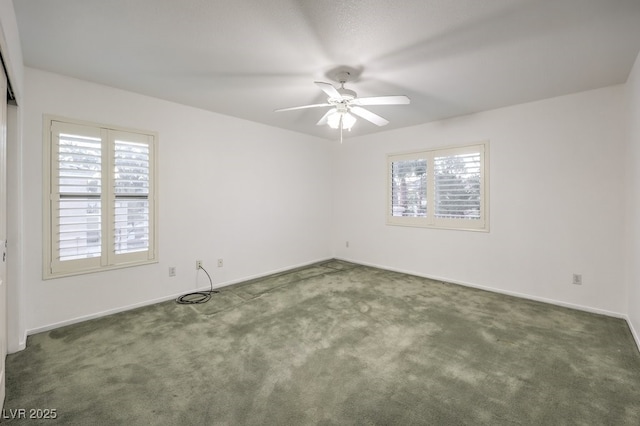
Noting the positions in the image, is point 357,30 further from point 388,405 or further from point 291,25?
point 388,405

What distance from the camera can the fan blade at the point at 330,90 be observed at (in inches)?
90.7

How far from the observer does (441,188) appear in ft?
14.5

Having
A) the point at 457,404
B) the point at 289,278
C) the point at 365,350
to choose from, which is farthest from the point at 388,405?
the point at 289,278

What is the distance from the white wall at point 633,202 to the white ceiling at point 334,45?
276 millimetres

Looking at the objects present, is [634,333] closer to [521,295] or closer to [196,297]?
[521,295]

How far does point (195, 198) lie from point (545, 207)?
14.8 feet

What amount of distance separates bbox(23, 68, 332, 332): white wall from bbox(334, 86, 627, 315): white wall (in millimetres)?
1968

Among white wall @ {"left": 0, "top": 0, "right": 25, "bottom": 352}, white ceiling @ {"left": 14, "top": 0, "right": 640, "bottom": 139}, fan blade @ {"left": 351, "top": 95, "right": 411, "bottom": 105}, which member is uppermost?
white ceiling @ {"left": 14, "top": 0, "right": 640, "bottom": 139}

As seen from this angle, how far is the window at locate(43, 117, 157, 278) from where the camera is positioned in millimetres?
2807

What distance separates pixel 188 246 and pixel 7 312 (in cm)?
174

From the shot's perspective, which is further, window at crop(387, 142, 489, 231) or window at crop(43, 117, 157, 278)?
window at crop(387, 142, 489, 231)

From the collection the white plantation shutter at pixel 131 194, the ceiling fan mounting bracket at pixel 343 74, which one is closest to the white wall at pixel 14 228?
the white plantation shutter at pixel 131 194

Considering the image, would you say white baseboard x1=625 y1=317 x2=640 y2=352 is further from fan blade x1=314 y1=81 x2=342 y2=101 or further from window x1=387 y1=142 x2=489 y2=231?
fan blade x1=314 y1=81 x2=342 y2=101

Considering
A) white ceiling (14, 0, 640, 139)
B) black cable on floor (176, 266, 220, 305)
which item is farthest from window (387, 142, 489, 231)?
black cable on floor (176, 266, 220, 305)
